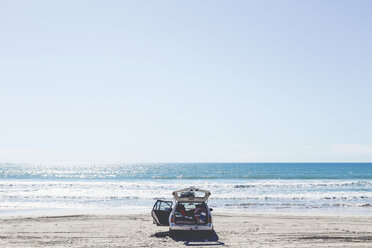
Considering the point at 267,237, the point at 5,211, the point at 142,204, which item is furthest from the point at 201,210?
the point at 5,211

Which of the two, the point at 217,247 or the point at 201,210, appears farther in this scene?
the point at 201,210

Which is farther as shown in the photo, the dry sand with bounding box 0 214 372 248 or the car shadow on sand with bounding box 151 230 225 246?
the dry sand with bounding box 0 214 372 248

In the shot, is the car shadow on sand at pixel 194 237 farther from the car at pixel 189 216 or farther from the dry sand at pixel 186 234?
the car at pixel 189 216

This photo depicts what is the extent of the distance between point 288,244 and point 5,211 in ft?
59.0

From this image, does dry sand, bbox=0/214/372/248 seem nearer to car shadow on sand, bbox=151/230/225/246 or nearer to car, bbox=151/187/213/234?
car shadow on sand, bbox=151/230/225/246

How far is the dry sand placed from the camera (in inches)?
464

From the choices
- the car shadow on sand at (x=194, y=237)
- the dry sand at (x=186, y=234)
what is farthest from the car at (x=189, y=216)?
the dry sand at (x=186, y=234)

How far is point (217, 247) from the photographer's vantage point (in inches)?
433

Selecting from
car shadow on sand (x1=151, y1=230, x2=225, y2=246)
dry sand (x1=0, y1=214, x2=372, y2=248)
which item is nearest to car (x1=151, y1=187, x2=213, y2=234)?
car shadow on sand (x1=151, y1=230, x2=225, y2=246)

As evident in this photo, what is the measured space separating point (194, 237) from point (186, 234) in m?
0.43

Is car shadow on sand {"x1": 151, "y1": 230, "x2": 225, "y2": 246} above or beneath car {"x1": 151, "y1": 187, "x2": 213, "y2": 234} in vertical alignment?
beneath

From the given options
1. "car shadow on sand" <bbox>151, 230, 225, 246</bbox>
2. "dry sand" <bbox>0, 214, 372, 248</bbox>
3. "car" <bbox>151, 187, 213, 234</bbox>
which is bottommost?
"dry sand" <bbox>0, 214, 372, 248</bbox>

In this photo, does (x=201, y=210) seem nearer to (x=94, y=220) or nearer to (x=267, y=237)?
(x=267, y=237)

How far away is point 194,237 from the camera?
12398 millimetres
